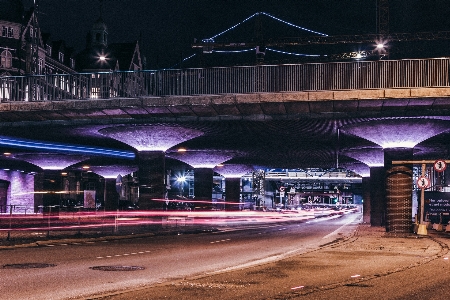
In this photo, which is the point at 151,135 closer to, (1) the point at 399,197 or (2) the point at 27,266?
(1) the point at 399,197

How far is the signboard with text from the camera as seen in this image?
160 ft

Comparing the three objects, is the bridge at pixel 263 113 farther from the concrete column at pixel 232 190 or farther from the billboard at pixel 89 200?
the concrete column at pixel 232 190

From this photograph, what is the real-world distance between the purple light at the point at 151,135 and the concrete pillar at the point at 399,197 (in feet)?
44.4

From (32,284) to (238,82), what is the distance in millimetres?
23693

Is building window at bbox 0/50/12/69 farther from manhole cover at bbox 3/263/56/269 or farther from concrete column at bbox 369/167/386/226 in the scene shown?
manhole cover at bbox 3/263/56/269

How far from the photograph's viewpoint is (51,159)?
68.1m

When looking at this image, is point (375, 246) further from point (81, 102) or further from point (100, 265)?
point (81, 102)

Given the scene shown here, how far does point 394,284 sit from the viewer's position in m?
13.9

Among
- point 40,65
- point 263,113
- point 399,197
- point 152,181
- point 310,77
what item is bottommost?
point 399,197

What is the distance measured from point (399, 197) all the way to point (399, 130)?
4.37m

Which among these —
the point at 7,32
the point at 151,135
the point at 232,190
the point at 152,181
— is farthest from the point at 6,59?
the point at 151,135

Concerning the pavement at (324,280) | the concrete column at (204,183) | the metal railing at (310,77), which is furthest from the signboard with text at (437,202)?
the pavement at (324,280)

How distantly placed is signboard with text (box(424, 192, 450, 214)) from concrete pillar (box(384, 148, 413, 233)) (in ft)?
29.8

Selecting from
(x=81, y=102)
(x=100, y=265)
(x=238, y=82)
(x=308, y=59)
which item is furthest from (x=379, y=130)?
(x=308, y=59)
